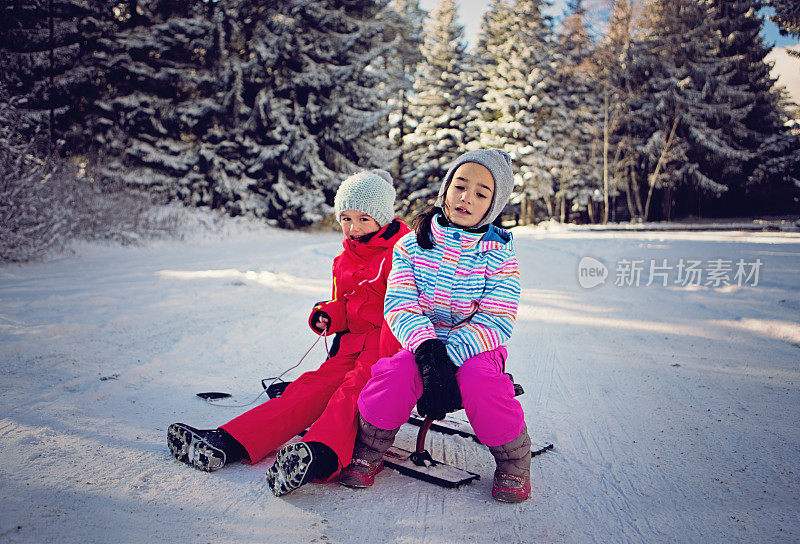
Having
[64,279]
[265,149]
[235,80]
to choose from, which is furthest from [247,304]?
[235,80]

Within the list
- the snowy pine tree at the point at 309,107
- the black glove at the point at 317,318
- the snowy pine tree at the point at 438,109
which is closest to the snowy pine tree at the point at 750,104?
the snowy pine tree at the point at 438,109

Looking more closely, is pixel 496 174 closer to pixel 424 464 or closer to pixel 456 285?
pixel 456 285

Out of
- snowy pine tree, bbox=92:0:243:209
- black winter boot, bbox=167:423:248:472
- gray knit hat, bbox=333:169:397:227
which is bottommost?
black winter boot, bbox=167:423:248:472

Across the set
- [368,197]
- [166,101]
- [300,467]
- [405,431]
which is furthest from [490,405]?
[166,101]

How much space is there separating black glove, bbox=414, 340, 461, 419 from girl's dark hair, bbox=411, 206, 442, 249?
1.82 feet

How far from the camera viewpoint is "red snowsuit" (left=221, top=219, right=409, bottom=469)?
7.16 feet

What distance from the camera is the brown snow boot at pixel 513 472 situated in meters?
2.03

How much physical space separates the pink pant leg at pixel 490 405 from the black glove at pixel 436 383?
0.06 meters

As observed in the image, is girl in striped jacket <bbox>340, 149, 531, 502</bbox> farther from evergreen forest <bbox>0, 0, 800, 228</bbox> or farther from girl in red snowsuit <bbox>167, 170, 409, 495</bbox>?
evergreen forest <bbox>0, 0, 800, 228</bbox>

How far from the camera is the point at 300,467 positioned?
1.96 m

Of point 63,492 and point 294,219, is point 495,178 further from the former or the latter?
point 294,219

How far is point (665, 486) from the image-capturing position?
7.19 feet

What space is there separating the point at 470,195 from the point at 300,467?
4.70 feet

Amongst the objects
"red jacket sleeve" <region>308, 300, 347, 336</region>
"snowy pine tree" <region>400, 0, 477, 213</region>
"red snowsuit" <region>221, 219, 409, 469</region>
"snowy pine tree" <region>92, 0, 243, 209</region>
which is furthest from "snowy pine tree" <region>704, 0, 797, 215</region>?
"red jacket sleeve" <region>308, 300, 347, 336</region>
